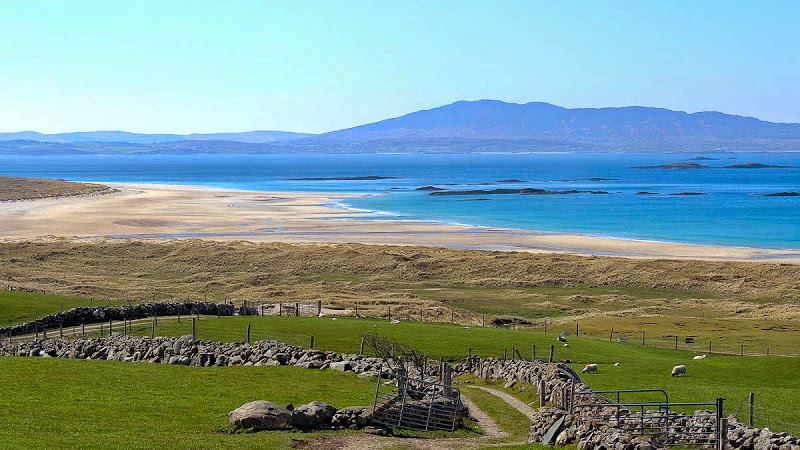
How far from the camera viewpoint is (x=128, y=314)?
42125 millimetres

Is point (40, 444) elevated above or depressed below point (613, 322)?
above

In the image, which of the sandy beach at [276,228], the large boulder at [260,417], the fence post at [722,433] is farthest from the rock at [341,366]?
the sandy beach at [276,228]

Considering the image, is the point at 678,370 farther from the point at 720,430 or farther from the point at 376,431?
the point at 376,431

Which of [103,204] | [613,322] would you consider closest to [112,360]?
[613,322]

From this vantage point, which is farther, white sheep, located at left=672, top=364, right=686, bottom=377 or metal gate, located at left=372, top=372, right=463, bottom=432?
white sheep, located at left=672, top=364, right=686, bottom=377

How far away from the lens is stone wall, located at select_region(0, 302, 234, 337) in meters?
38.8

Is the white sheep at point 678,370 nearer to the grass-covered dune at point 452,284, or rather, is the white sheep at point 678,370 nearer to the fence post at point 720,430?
the grass-covered dune at point 452,284

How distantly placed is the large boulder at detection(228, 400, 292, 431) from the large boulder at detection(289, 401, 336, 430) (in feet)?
0.65

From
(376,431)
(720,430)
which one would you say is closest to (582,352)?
(376,431)

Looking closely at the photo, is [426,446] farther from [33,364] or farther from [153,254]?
[153,254]

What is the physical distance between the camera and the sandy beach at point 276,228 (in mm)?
95000

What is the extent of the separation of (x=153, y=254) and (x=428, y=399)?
6134 cm

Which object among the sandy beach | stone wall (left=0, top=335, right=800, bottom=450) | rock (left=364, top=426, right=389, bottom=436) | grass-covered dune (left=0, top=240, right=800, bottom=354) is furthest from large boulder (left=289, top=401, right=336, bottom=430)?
the sandy beach

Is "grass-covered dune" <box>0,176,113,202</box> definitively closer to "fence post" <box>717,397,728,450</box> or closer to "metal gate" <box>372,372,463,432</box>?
"metal gate" <box>372,372,463,432</box>
